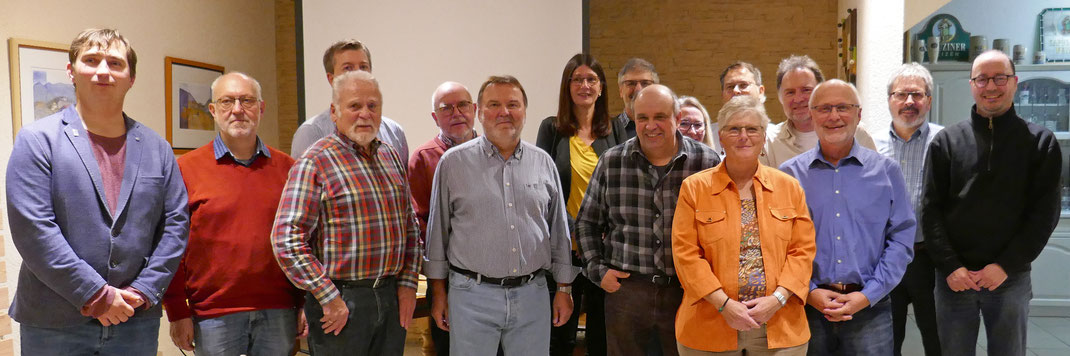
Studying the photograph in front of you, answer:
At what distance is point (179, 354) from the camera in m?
4.90

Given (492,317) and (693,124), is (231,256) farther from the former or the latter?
(693,124)

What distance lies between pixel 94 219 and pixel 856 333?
242 cm

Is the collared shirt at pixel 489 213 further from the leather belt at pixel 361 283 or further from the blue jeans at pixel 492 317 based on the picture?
the leather belt at pixel 361 283

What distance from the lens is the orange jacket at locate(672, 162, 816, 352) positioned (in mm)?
2238

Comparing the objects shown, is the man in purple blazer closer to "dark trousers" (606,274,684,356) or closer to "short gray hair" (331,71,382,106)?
"short gray hair" (331,71,382,106)

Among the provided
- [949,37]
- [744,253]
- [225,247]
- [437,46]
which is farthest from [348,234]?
[949,37]

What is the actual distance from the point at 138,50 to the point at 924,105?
4.79 meters

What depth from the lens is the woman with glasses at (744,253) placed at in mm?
2232

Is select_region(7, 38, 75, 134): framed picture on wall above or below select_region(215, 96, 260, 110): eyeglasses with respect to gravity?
above

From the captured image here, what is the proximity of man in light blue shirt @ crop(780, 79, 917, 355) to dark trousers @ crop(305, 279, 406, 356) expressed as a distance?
1.43 metres

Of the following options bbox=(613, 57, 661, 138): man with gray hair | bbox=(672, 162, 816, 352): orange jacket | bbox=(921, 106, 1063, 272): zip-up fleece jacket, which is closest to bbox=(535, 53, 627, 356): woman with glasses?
bbox=(613, 57, 661, 138): man with gray hair

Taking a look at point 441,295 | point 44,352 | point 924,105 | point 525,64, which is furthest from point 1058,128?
point 44,352

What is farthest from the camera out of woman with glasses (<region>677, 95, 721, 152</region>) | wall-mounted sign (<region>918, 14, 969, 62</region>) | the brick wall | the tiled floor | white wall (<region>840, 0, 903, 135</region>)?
the brick wall

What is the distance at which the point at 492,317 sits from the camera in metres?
2.46
